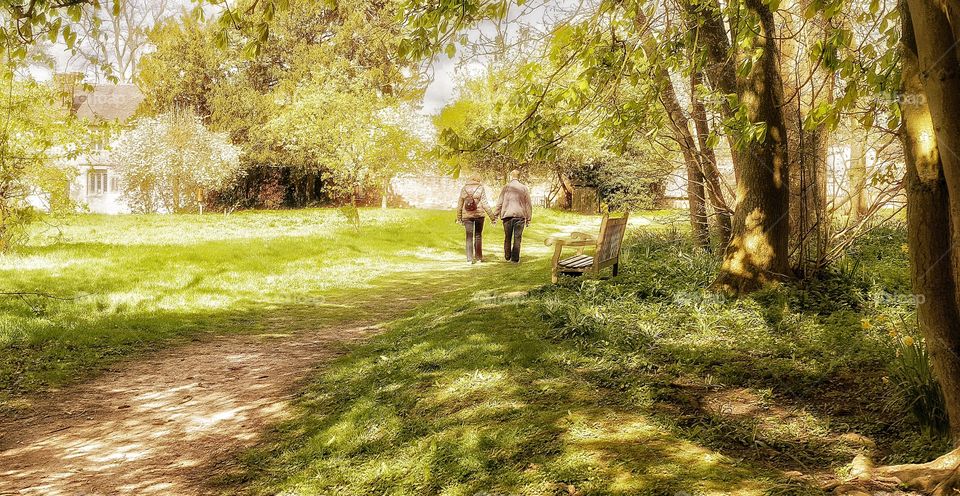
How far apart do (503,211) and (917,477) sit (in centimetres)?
1082

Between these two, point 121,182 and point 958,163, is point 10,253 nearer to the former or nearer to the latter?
point 958,163

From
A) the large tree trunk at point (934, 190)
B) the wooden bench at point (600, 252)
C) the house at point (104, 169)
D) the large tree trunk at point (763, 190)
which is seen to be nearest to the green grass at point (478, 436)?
the large tree trunk at point (934, 190)

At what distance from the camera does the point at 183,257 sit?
1387 centimetres

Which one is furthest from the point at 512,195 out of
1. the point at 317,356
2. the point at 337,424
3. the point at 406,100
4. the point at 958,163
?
the point at 406,100

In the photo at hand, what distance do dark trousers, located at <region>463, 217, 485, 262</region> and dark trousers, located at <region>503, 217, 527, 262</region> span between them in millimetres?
708

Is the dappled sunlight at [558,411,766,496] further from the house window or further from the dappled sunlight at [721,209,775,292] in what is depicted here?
the house window

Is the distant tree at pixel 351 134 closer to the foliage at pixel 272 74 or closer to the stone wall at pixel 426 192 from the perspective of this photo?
the foliage at pixel 272 74

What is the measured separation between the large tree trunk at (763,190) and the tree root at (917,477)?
4.08 meters

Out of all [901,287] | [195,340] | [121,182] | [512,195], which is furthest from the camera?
[121,182]

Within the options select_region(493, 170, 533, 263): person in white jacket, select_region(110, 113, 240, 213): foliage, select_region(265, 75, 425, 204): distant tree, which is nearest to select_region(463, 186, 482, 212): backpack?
select_region(493, 170, 533, 263): person in white jacket

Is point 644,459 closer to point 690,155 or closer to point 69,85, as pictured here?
point 690,155

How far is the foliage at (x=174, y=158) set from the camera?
36.9 meters

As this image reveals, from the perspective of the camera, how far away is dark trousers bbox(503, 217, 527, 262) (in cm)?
1384

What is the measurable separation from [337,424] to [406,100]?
119 feet
